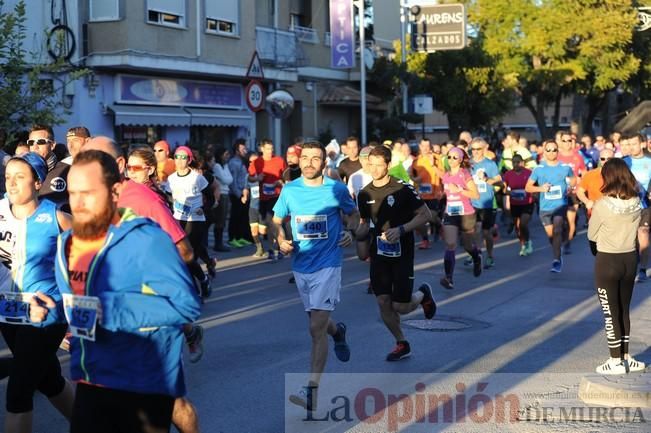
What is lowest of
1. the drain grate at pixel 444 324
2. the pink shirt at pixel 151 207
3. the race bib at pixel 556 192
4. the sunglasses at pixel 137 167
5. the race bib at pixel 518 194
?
the drain grate at pixel 444 324

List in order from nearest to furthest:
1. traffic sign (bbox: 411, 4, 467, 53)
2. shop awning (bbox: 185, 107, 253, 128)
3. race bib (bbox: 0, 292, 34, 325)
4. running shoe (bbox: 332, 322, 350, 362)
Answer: race bib (bbox: 0, 292, 34, 325) → running shoe (bbox: 332, 322, 350, 362) → shop awning (bbox: 185, 107, 253, 128) → traffic sign (bbox: 411, 4, 467, 53)

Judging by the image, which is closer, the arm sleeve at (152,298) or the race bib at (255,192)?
the arm sleeve at (152,298)

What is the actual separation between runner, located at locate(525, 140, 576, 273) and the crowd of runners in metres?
0.02

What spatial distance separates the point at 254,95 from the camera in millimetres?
19000

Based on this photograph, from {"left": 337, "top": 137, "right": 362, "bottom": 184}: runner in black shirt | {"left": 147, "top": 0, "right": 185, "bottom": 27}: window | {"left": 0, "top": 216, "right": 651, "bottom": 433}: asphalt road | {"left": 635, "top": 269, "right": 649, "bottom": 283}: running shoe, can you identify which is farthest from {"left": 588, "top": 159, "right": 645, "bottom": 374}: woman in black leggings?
{"left": 147, "top": 0, "right": 185, "bottom": 27}: window

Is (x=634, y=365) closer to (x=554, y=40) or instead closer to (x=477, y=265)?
(x=477, y=265)

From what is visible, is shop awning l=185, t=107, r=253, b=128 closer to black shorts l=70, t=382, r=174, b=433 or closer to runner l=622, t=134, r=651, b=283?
runner l=622, t=134, r=651, b=283

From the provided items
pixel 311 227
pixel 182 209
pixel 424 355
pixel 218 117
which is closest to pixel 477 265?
pixel 182 209

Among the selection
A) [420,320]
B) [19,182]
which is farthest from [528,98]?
[19,182]

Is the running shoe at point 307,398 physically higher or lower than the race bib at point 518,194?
lower

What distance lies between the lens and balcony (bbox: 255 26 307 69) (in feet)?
98.3

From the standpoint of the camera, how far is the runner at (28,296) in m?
5.30

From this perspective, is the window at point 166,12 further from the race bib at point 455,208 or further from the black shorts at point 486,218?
the race bib at point 455,208

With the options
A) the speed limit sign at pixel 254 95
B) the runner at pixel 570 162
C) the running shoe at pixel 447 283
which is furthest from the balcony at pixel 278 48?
the running shoe at pixel 447 283
